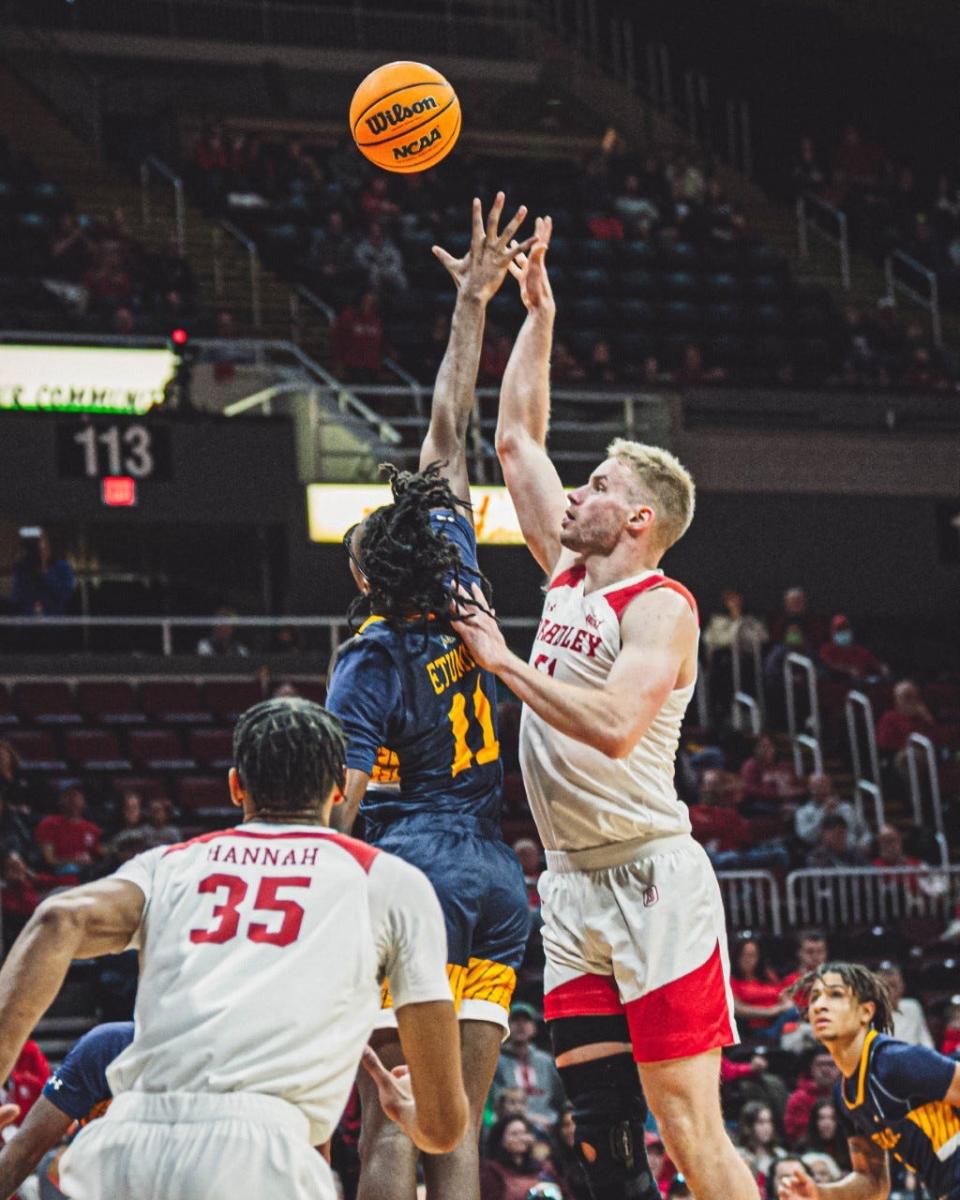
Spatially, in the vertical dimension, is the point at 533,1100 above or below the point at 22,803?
below

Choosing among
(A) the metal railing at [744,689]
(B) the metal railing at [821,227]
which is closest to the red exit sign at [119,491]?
(A) the metal railing at [744,689]

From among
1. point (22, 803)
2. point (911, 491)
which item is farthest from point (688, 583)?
point (22, 803)

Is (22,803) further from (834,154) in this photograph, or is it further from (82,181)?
(834,154)

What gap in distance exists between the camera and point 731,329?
2419 cm

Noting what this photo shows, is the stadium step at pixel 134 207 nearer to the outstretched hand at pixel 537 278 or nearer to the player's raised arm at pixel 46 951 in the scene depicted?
the outstretched hand at pixel 537 278

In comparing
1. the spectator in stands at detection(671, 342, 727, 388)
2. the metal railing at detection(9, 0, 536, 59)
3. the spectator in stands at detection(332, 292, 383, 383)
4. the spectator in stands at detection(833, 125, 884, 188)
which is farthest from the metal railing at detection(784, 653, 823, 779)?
the metal railing at detection(9, 0, 536, 59)

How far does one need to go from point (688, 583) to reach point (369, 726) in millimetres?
16854

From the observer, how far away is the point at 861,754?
19.9 meters

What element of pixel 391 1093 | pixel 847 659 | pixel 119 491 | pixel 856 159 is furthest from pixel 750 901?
pixel 856 159

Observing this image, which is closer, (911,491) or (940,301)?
(911,491)

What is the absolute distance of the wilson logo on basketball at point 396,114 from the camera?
8.12m

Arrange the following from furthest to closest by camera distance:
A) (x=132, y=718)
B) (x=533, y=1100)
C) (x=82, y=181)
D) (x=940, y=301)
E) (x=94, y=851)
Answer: (x=940, y=301) → (x=82, y=181) → (x=132, y=718) → (x=94, y=851) → (x=533, y=1100)

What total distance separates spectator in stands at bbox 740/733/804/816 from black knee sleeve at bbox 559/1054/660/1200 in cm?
1161

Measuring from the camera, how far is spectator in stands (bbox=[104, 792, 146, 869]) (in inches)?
505
